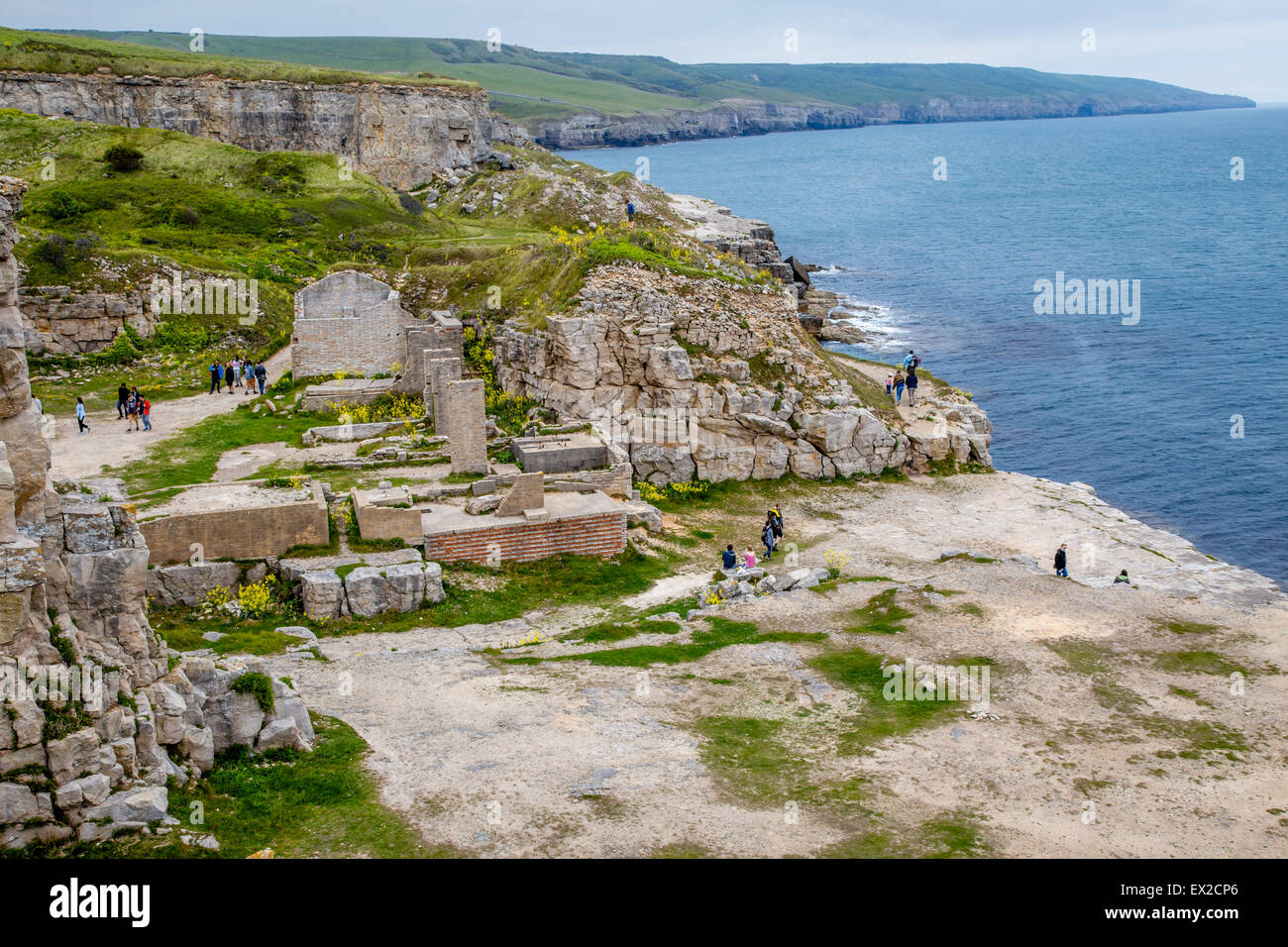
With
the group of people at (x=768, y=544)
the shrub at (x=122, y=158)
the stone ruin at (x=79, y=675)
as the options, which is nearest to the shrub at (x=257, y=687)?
the stone ruin at (x=79, y=675)

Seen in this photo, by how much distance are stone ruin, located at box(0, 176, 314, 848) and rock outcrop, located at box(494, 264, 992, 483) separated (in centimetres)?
2244

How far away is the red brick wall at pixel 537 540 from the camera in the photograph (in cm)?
2556

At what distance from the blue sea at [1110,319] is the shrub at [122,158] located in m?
43.7

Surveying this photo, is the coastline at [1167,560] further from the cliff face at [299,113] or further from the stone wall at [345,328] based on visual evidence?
the cliff face at [299,113]

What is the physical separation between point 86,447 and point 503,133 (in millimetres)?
73389

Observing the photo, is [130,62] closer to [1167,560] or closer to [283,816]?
[1167,560]

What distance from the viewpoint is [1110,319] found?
73438 millimetres

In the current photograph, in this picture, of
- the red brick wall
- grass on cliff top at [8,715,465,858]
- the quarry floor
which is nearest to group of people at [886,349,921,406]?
the quarry floor

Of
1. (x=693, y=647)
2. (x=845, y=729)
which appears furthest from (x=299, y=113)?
(x=845, y=729)

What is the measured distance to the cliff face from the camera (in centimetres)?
7044

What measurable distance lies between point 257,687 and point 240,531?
8661 millimetres

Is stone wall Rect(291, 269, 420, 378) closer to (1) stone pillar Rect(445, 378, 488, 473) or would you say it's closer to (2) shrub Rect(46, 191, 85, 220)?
(1) stone pillar Rect(445, 378, 488, 473)

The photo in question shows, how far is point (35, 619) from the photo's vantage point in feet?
43.3
